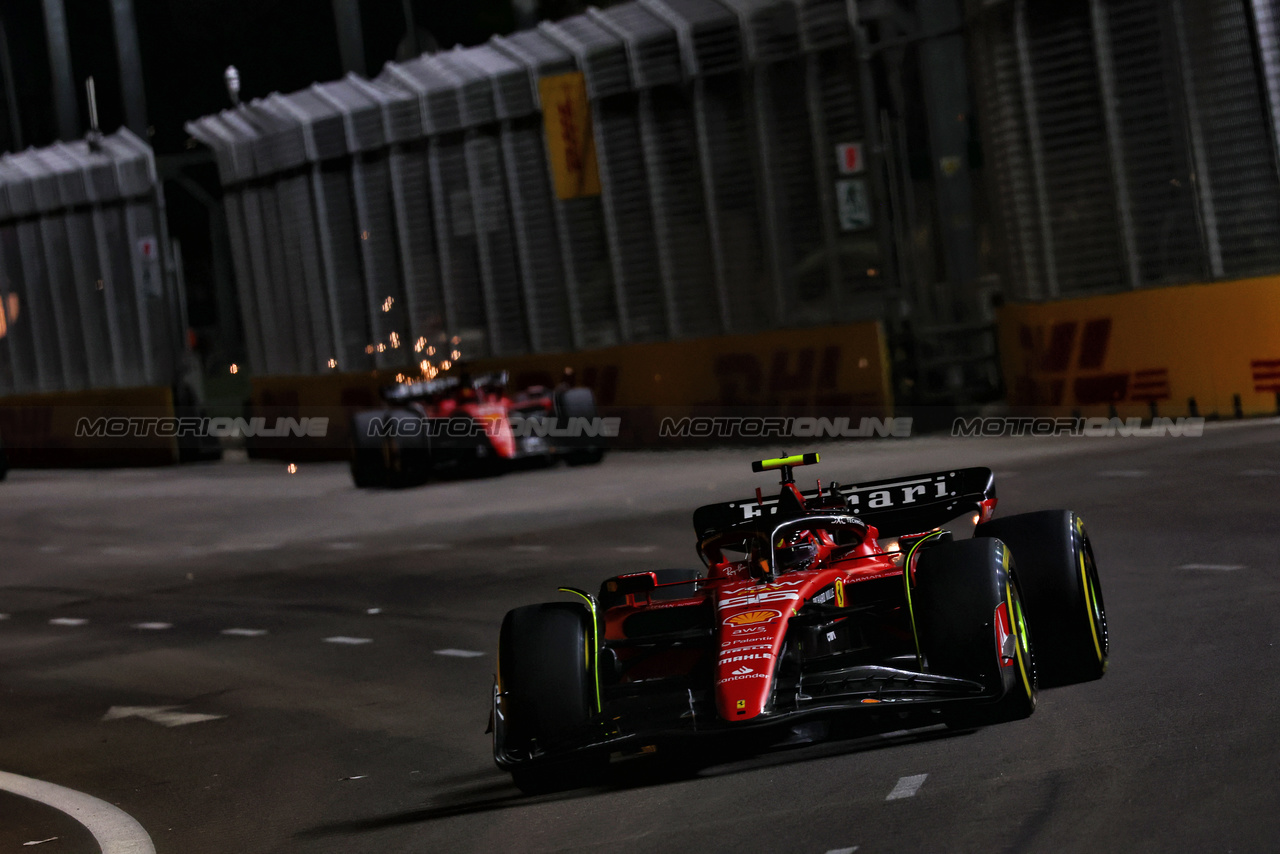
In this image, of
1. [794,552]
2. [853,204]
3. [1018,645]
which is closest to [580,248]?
[853,204]

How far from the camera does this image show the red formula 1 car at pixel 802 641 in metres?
6.29

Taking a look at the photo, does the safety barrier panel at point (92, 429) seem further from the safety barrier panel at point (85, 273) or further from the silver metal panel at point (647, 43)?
the silver metal panel at point (647, 43)

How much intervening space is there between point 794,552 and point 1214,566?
12.2 ft

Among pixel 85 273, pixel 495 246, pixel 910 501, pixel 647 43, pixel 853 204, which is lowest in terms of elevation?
pixel 910 501

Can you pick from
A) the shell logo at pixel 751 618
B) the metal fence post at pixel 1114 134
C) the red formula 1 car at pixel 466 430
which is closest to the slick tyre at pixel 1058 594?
the shell logo at pixel 751 618

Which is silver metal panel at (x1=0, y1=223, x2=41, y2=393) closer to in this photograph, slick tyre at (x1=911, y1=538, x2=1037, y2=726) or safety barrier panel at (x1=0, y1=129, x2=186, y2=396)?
safety barrier panel at (x1=0, y1=129, x2=186, y2=396)

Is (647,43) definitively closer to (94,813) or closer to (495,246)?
(495,246)

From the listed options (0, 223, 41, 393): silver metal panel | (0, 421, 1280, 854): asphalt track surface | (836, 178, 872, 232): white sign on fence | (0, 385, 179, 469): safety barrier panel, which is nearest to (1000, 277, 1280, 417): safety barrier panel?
(0, 421, 1280, 854): asphalt track surface

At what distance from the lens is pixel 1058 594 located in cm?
709

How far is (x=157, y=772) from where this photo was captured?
→ 8.24 meters

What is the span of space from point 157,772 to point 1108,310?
13994 mm

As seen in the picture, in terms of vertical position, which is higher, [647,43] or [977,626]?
[647,43]

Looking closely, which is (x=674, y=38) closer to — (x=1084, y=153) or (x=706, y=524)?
(x=1084, y=153)

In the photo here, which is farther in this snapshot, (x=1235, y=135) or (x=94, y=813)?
(x=1235, y=135)
